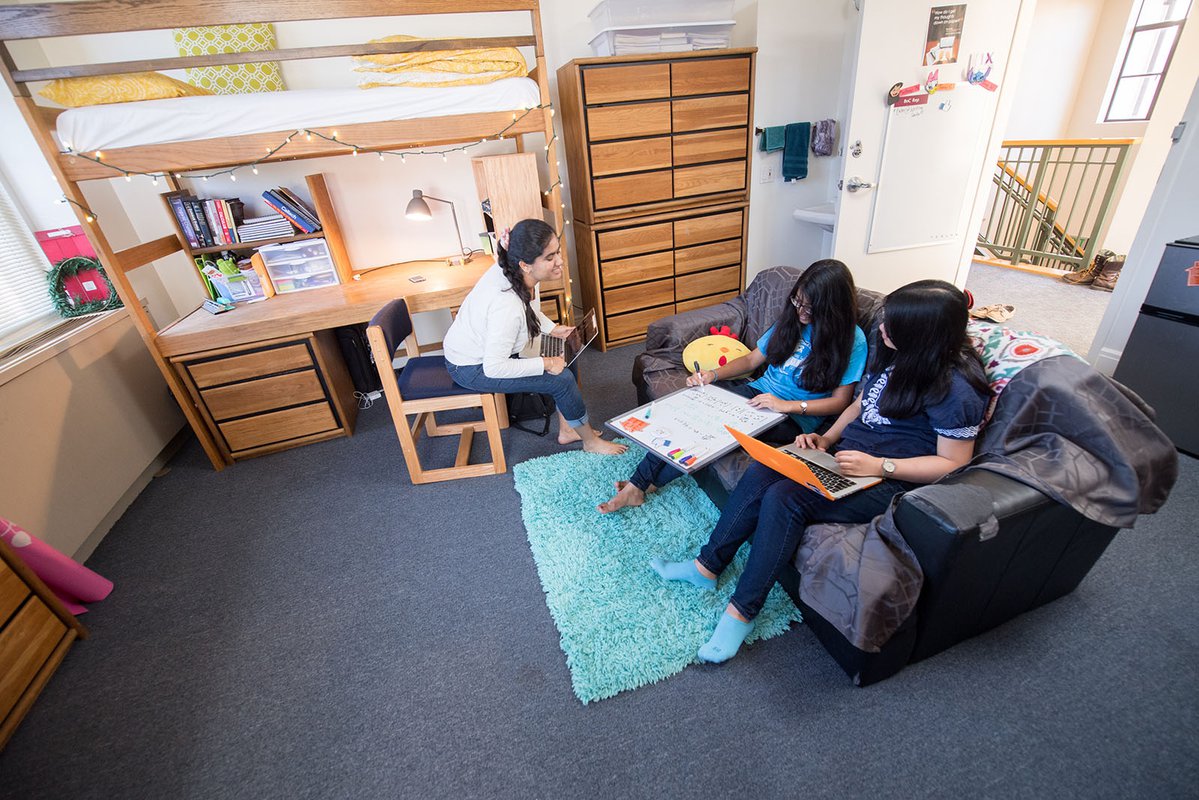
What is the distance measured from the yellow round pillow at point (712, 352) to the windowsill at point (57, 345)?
2.49 meters

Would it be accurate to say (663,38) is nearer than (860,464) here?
No

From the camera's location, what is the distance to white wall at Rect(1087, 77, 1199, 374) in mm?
2098

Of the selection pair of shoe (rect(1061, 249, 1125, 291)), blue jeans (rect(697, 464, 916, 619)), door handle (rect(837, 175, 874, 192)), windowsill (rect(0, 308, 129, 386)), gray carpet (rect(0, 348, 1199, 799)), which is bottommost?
gray carpet (rect(0, 348, 1199, 799))

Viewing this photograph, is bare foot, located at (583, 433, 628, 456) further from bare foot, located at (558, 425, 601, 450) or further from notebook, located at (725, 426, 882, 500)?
notebook, located at (725, 426, 882, 500)

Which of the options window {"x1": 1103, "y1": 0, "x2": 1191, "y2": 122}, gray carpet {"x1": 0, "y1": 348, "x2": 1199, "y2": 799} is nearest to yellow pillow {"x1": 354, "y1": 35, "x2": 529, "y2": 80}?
gray carpet {"x1": 0, "y1": 348, "x2": 1199, "y2": 799}

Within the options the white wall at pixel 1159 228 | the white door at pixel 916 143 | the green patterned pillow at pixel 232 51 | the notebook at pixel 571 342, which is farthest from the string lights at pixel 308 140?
the white wall at pixel 1159 228

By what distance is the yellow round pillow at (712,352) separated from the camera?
207 centimetres

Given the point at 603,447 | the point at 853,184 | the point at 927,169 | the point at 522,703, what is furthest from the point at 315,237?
the point at 927,169

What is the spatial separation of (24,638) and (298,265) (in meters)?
1.89

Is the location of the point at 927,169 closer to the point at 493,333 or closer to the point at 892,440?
the point at 892,440

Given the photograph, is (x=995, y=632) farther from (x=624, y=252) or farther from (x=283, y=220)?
(x=283, y=220)

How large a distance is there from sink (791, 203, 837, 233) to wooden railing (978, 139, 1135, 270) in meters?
1.77

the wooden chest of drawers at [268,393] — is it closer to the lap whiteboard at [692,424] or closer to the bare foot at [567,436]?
the bare foot at [567,436]

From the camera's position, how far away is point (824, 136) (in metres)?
3.39
